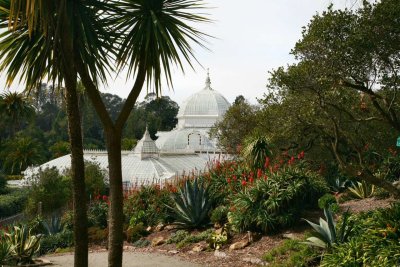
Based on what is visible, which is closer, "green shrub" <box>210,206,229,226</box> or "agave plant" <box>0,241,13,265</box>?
"agave plant" <box>0,241,13,265</box>

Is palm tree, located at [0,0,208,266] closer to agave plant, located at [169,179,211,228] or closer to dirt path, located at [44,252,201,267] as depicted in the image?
dirt path, located at [44,252,201,267]

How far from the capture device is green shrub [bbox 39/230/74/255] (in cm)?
1315

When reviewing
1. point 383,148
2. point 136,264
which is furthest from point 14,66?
point 383,148

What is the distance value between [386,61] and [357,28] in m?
0.82

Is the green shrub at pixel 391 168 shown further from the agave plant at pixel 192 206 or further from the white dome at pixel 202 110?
the white dome at pixel 202 110

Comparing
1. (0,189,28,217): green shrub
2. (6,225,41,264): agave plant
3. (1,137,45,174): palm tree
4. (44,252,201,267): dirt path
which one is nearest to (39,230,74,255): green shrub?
(44,252,201,267): dirt path

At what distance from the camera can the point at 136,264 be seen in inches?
383

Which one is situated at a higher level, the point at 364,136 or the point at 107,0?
the point at 107,0

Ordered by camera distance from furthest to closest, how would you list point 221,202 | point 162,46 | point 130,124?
point 130,124, point 221,202, point 162,46

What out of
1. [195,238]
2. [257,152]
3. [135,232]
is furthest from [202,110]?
[195,238]

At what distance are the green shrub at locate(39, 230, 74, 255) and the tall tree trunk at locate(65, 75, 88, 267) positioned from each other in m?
7.18

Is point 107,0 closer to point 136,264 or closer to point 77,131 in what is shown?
point 77,131

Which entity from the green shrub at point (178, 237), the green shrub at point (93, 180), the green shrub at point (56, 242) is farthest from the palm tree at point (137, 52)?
the green shrub at point (93, 180)

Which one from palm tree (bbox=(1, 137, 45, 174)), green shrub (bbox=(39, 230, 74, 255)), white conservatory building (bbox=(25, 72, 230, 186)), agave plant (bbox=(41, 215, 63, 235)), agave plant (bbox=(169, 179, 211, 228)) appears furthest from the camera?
palm tree (bbox=(1, 137, 45, 174))
